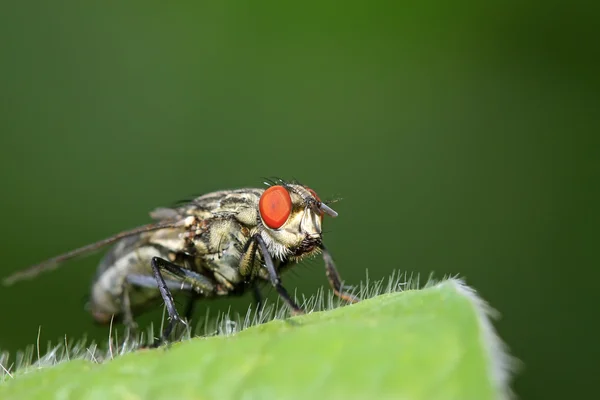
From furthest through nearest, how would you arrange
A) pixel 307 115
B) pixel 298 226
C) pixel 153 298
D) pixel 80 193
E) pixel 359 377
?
pixel 307 115
pixel 80 193
pixel 153 298
pixel 298 226
pixel 359 377

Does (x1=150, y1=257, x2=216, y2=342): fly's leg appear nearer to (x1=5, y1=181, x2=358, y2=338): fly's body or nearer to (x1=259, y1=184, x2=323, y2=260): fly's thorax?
(x1=5, y1=181, x2=358, y2=338): fly's body

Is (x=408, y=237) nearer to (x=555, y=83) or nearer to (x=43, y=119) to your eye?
(x=555, y=83)

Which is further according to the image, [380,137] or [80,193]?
[380,137]

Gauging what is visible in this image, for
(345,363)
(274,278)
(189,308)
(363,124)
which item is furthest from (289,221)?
(363,124)

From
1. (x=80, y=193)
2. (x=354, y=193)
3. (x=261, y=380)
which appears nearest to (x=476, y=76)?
(x=354, y=193)

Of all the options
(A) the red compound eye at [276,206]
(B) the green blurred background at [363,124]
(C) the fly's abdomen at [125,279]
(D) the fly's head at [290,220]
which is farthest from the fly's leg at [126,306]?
(B) the green blurred background at [363,124]

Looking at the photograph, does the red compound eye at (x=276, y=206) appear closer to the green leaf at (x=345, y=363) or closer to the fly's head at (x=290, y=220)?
the fly's head at (x=290, y=220)
